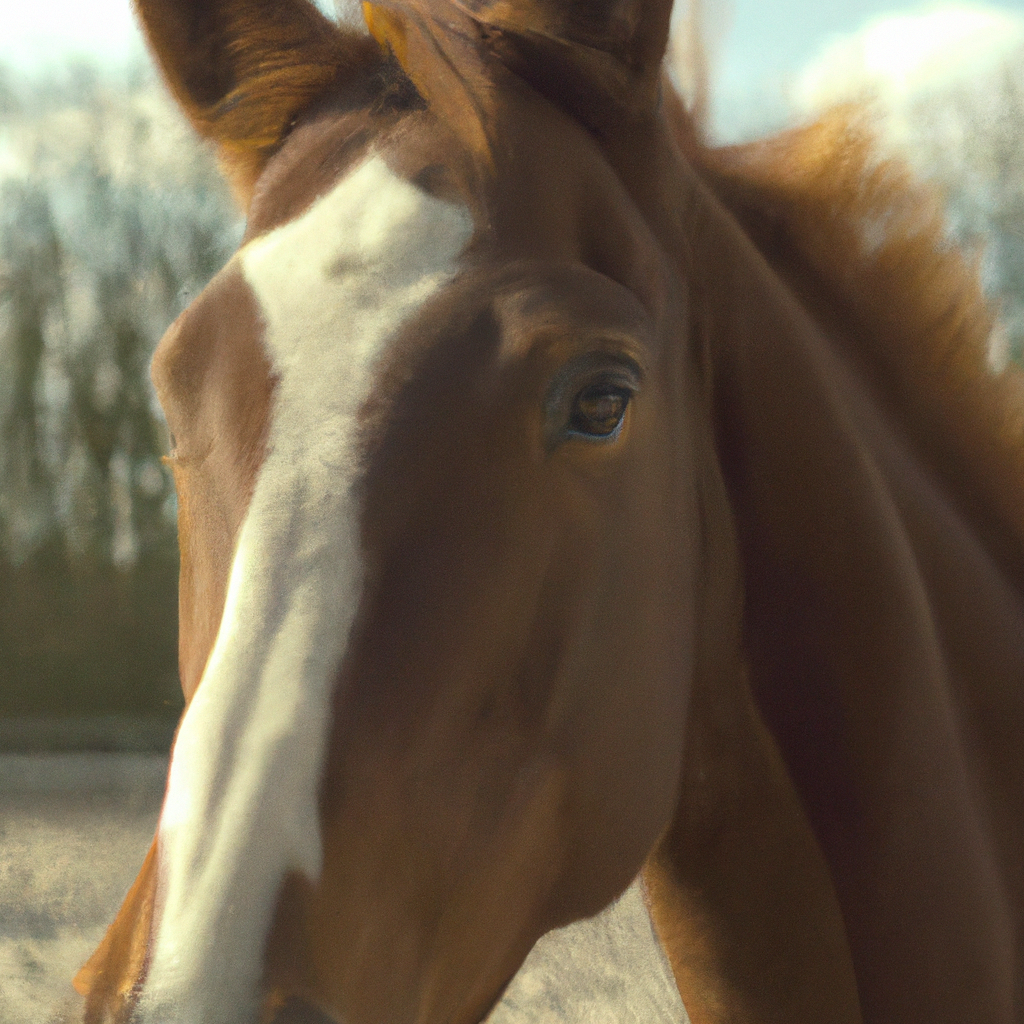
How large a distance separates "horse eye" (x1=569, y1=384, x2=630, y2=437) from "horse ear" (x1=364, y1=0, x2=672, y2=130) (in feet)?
1.07

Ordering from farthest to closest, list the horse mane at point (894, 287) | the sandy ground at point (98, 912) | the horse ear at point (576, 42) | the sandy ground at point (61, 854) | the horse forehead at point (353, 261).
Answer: the sandy ground at point (61, 854) → the sandy ground at point (98, 912) → the horse mane at point (894, 287) → the horse ear at point (576, 42) → the horse forehead at point (353, 261)

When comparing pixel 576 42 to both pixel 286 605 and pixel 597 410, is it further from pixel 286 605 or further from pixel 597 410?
pixel 286 605

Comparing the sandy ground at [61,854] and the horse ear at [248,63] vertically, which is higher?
the horse ear at [248,63]

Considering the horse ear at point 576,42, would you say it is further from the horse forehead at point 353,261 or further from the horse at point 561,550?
the horse forehead at point 353,261

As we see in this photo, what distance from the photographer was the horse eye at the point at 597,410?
0.87m

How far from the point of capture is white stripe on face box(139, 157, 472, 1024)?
62cm

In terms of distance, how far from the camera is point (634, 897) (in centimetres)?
680

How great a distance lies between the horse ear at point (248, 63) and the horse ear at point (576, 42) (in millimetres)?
81

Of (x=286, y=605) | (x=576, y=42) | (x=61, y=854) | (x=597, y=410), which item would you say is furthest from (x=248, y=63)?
(x=61, y=854)

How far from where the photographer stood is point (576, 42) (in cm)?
98

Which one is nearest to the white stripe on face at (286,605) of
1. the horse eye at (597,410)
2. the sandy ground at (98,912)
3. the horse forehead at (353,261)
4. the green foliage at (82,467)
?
the horse forehead at (353,261)

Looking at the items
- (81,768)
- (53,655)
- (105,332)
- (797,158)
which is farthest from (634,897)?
(797,158)

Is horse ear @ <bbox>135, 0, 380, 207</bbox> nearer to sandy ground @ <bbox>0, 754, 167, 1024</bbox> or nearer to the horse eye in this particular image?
the horse eye

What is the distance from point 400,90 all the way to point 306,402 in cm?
38
